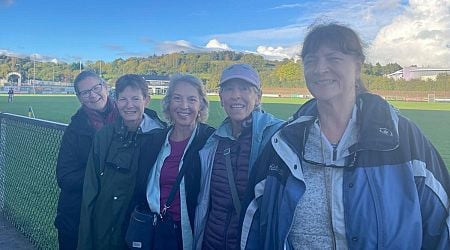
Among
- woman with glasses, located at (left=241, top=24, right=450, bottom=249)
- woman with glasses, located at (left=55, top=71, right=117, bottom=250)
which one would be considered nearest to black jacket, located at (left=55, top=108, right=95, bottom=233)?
woman with glasses, located at (left=55, top=71, right=117, bottom=250)

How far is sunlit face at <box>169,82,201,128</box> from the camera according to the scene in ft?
9.76

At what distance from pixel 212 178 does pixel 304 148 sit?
2.29 ft

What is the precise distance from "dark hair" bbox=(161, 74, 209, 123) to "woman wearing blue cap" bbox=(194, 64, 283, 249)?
32cm

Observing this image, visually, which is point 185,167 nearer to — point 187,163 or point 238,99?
point 187,163

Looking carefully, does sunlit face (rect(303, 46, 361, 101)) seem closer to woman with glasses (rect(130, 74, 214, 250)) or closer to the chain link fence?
woman with glasses (rect(130, 74, 214, 250))

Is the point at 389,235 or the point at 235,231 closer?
the point at 389,235

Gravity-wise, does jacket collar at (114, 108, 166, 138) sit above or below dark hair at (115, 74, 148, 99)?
below

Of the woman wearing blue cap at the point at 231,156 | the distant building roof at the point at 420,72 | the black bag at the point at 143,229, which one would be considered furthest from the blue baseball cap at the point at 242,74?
the distant building roof at the point at 420,72

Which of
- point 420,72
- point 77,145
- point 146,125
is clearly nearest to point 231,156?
point 146,125

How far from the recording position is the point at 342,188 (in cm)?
196

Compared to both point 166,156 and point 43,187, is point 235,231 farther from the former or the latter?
point 43,187

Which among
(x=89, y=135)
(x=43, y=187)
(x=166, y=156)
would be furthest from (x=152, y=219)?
(x=43, y=187)

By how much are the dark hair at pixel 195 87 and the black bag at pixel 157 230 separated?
1.83ft

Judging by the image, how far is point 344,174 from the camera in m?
1.96
